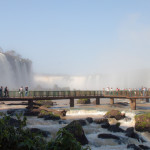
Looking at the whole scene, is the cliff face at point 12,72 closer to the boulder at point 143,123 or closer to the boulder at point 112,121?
the boulder at point 112,121

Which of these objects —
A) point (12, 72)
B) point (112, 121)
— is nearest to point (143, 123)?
point (112, 121)

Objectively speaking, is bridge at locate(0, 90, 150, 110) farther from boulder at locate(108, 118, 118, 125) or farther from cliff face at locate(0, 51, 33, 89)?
cliff face at locate(0, 51, 33, 89)

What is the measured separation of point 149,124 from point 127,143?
15.9ft

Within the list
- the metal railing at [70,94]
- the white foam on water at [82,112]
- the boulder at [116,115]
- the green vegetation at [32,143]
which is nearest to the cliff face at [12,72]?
the metal railing at [70,94]

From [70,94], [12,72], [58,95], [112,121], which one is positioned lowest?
[112,121]

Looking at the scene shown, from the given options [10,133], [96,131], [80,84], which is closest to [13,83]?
[80,84]

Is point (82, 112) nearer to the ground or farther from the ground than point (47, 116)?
nearer to the ground

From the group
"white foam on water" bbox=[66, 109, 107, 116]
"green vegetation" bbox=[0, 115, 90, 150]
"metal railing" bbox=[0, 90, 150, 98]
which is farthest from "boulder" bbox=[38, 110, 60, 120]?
"green vegetation" bbox=[0, 115, 90, 150]

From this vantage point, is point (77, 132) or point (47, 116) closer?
point (77, 132)

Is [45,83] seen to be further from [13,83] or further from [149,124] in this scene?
[149,124]

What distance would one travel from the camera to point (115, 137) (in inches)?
753

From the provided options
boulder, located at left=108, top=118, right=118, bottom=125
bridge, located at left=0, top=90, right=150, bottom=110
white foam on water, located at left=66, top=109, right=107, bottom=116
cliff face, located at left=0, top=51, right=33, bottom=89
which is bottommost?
boulder, located at left=108, top=118, right=118, bottom=125

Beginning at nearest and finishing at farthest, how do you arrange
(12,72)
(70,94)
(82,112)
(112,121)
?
(112,121) < (82,112) < (70,94) < (12,72)

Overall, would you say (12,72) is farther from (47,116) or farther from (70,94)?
(47,116)
